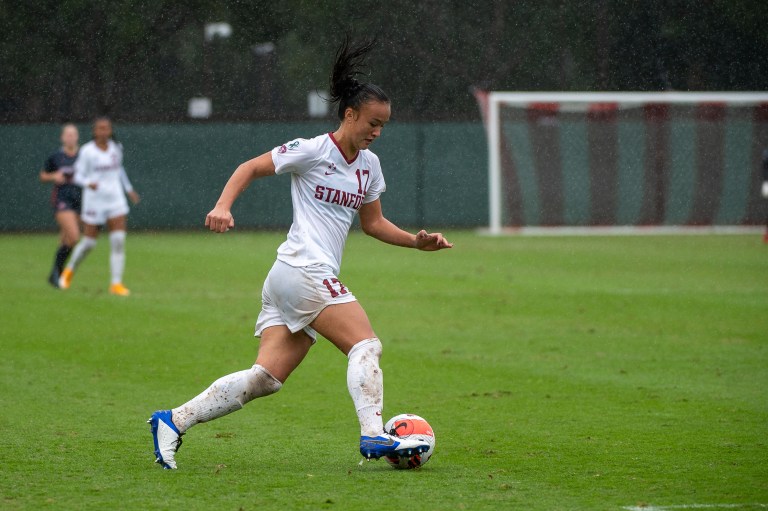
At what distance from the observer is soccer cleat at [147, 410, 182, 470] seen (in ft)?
18.5

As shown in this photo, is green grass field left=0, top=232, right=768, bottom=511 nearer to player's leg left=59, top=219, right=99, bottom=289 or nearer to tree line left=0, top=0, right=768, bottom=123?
player's leg left=59, top=219, right=99, bottom=289

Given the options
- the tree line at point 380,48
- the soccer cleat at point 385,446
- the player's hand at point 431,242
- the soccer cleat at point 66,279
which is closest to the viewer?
the soccer cleat at point 385,446

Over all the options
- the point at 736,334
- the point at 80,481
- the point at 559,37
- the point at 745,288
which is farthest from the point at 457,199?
the point at 80,481

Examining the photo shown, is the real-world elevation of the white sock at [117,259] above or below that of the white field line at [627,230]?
above

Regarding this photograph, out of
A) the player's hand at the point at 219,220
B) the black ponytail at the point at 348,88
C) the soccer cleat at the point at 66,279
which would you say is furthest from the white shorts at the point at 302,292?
the soccer cleat at the point at 66,279

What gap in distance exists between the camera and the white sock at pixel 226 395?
5.75m

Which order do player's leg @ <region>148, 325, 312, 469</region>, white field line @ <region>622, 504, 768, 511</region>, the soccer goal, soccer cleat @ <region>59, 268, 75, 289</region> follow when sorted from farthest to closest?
Answer: 1. the soccer goal
2. soccer cleat @ <region>59, 268, 75, 289</region>
3. player's leg @ <region>148, 325, 312, 469</region>
4. white field line @ <region>622, 504, 768, 511</region>

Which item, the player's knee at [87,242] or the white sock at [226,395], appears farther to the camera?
the player's knee at [87,242]

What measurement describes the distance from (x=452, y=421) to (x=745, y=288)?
9.15 m

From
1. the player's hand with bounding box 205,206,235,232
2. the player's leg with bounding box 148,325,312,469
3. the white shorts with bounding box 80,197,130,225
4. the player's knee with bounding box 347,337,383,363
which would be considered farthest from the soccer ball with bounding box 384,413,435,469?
the white shorts with bounding box 80,197,130,225

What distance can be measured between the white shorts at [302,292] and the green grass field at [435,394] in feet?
2.36

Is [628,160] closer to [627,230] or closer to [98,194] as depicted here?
[627,230]

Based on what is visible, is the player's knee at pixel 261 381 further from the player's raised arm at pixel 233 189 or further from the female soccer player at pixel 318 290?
the player's raised arm at pixel 233 189

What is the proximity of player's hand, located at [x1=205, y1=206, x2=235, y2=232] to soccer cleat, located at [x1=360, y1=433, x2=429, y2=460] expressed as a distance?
1160 millimetres
